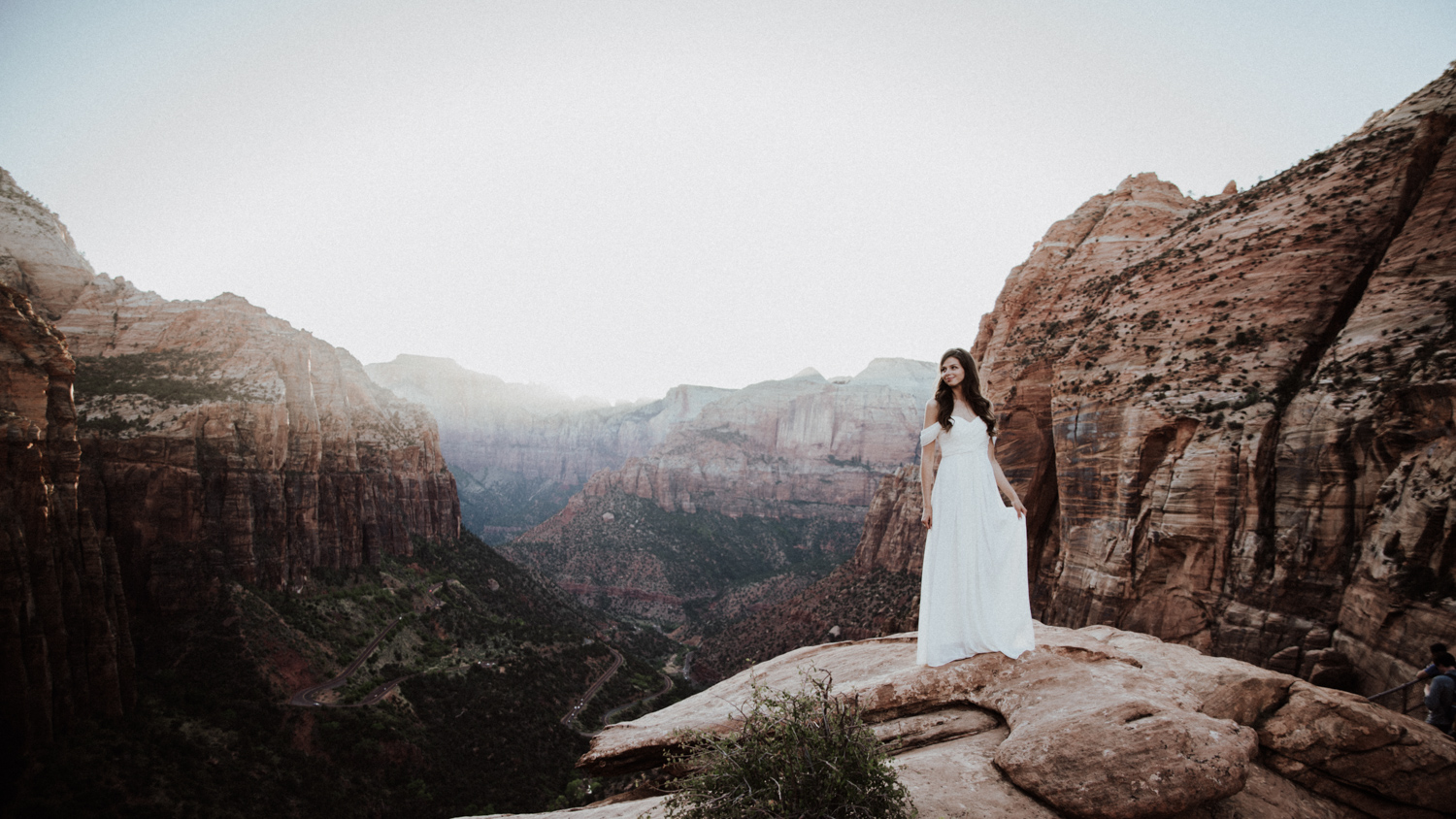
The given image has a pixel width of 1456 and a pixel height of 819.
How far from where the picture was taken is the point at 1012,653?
6.67m

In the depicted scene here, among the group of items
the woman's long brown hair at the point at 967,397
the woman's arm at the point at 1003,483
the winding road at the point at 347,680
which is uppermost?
the woman's long brown hair at the point at 967,397

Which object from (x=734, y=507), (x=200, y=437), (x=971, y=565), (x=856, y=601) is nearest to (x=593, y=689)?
(x=856, y=601)

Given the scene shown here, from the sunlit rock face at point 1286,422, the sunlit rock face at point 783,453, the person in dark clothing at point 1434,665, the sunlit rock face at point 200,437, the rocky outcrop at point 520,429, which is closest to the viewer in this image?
the person in dark clothing at point 1434,665

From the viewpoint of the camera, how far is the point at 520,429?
18412 centimetres

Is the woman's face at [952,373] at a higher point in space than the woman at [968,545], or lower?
higher

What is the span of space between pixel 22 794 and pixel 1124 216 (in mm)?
46263

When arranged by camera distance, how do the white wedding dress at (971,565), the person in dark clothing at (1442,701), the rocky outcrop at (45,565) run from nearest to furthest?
the white wedding dress at (971,565) < the person in dark clothing at (1442,701) < the rocky outcrop at (45,565)

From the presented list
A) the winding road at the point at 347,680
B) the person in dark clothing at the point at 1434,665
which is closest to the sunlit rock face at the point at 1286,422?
the person in dark clothing at the point at 1434,665

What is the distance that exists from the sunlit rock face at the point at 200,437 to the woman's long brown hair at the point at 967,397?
36970 mm

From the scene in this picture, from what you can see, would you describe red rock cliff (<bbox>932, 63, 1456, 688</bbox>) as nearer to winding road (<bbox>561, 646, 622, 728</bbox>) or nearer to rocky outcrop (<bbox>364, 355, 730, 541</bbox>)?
winding road (<bbox>561, 646, 622, 728</bbox>)

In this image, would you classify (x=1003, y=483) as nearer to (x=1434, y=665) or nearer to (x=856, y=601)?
(x=1434, y=665)

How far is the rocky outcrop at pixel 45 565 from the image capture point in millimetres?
17391

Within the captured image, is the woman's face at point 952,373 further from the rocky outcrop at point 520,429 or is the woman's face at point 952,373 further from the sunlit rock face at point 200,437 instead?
the rocky outcrop at point 520,429

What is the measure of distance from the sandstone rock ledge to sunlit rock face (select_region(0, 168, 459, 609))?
33947 millimetres
